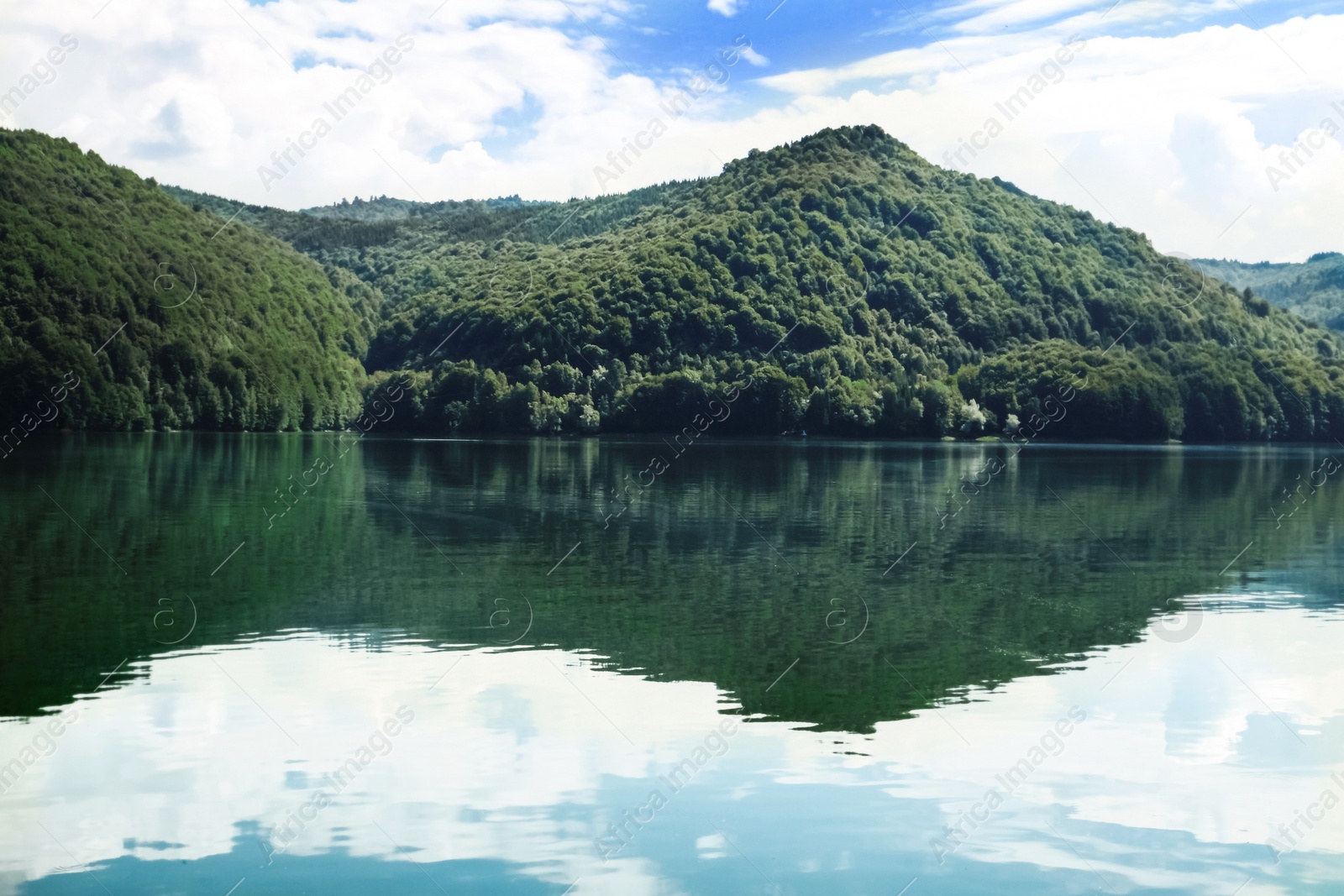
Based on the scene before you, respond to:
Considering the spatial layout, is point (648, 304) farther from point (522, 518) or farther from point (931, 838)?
point (931, 838)

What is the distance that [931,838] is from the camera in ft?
43.5

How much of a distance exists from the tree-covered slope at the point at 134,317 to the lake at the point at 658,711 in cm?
10552

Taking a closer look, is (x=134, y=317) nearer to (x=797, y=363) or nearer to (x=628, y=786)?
(x=797, y=363)

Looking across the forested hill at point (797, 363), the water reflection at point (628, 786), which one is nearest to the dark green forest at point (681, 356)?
the forested hill at point (797, 363)

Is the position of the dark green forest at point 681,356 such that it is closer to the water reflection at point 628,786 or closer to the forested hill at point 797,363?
the forested hill at point 797,363

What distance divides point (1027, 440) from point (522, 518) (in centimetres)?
11736

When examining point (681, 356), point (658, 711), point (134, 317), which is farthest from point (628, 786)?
point (681, 356)

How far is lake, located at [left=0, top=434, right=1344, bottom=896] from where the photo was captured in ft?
41.7

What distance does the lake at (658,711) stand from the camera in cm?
1270

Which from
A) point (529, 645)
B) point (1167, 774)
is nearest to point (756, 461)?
point (529, 645)

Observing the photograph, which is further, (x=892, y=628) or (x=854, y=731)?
(x=892, y=628)

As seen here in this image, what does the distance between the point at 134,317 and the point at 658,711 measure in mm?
149034

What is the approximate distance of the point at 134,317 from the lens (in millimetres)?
151000

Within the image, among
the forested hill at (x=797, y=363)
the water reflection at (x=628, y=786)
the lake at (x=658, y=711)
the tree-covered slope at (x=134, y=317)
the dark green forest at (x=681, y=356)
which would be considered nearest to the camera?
the water reflection at (x=628, y=786)
